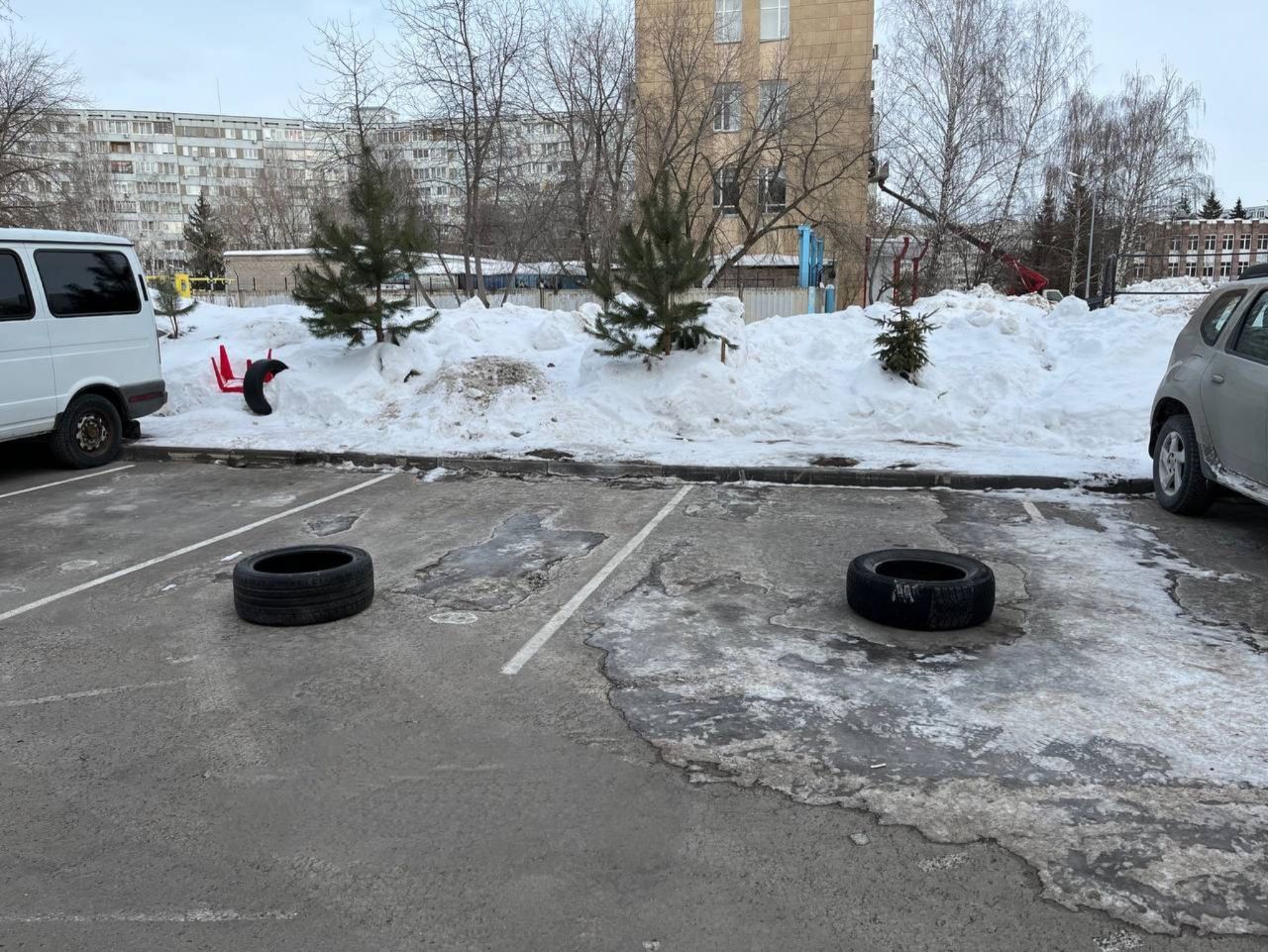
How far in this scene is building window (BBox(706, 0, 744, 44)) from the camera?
29.0 metres

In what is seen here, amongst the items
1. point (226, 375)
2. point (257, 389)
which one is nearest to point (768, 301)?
point (226, 375)

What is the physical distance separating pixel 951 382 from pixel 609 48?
14.7 metres

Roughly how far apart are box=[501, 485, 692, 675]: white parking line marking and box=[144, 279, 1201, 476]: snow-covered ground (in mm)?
2633

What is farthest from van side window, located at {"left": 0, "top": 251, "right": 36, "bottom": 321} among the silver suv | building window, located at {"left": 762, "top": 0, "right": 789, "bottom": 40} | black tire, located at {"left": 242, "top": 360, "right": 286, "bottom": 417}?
building window, located at {"left": 762, "top": 0, "right": 789, "bottom": 40}

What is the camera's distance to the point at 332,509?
8.49 metres

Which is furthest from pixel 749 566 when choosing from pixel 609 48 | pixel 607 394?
pixel 609 48

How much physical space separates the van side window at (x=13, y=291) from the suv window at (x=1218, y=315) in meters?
11.4

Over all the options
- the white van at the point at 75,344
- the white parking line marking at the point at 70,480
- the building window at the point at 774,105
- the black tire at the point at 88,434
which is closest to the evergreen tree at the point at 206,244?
the building window at the point at 774,105

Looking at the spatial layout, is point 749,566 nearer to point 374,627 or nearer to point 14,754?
point 374,627

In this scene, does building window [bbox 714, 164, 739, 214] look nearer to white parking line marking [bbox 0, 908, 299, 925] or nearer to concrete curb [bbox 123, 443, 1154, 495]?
concrete curb [bbox 123, 443, 1154, 495]

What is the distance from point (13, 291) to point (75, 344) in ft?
2.75

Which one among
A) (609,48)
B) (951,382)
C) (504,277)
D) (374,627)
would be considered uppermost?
(609,48)

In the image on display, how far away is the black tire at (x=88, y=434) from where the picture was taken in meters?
10.1

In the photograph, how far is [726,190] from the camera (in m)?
26.5
